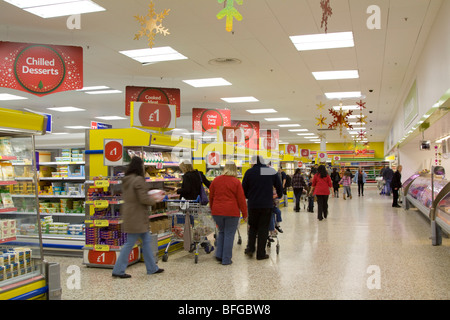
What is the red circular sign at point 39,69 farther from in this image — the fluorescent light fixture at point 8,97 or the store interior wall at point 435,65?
the fluorescent light fixture at point 8,97

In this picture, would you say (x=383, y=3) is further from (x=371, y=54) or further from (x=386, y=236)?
(x=386, y=236)

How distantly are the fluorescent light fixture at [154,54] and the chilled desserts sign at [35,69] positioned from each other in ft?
7.02

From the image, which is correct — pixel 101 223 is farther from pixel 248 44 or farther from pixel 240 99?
pixel 240 99

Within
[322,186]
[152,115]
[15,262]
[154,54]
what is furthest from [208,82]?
[15,262]

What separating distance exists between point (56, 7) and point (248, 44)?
3623 millimetres

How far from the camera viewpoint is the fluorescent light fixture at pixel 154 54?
28.2 feet

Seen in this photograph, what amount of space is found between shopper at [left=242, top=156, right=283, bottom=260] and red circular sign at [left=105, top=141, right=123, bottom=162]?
2082mm

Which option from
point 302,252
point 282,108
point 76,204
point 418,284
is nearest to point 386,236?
point 302,252

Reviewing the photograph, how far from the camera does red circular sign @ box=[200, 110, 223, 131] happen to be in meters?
12.9

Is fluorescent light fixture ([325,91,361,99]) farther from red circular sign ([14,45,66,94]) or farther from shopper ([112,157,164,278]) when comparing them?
shopper ([112,157,164,278])

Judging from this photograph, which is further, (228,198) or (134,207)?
(228,198)

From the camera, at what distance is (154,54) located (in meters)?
8.88

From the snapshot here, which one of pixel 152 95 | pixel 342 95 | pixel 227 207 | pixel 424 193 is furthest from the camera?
pixel 342 95
